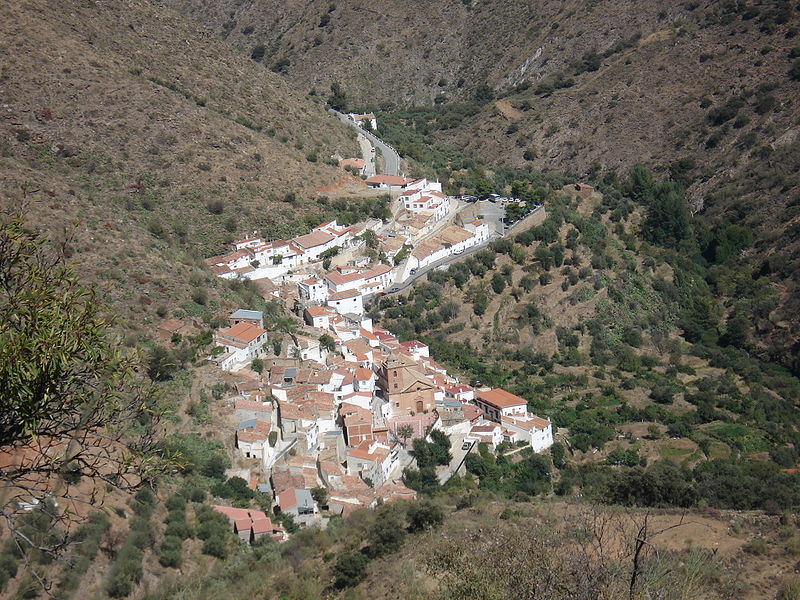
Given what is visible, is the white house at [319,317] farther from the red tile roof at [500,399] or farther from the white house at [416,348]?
the red tile roof at [500,399]

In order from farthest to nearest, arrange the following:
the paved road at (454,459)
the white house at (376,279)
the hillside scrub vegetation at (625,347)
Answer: the white house at (376,279)
the hillside scrub vegetation at (625,347)
the paved road at (454,459)

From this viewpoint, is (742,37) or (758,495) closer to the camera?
(758,495)

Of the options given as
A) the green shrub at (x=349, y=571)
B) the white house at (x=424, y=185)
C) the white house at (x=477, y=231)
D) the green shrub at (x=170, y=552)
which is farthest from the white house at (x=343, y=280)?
the green shrub at (x=349, y=571)

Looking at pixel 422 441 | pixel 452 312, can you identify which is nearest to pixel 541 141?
pixel 452 312

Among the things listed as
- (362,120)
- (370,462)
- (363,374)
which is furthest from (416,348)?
(362,120)

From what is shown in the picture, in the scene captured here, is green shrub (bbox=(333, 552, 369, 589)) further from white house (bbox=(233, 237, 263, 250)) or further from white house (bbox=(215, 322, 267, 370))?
white house (bbox=(233, 237, 263, 250))

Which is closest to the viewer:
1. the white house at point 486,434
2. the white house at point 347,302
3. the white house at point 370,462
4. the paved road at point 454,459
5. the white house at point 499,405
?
the white house at point 370,462

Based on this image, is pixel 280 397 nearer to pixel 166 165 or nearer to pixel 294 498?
pixel 294 498

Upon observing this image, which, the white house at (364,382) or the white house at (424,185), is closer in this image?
the white house at (364,382)
